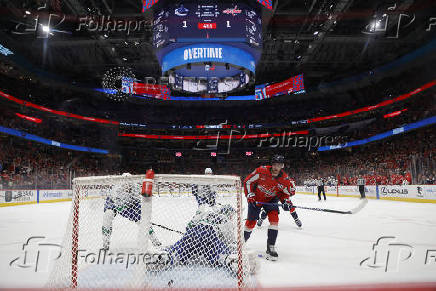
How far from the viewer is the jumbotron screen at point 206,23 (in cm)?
742

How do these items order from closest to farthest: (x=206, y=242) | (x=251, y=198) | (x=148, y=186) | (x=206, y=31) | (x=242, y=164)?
(x=148, y=186), (x=206, y=242), (x=251, y=198), (x=206, y=31), (x=242, y=164)

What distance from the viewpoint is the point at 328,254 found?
373 centimetres

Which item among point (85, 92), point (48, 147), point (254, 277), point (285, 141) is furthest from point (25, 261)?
point (285, 141)

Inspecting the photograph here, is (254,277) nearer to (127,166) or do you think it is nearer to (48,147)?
(48,147)

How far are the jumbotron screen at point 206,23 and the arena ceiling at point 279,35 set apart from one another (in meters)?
1.05

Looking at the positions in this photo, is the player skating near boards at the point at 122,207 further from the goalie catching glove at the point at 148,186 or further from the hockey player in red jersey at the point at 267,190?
the hockey player in red jersey at the point at 267,190

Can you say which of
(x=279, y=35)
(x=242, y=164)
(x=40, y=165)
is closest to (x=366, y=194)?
(x=279, y=35)

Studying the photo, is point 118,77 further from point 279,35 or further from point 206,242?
point 206,242

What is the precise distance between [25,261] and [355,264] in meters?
3.81

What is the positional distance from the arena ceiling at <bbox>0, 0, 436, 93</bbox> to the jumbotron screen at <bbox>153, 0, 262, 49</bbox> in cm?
105

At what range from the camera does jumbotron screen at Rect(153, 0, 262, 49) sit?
742cm

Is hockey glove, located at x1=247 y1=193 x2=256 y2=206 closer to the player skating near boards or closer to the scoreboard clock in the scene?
the player skating near boards

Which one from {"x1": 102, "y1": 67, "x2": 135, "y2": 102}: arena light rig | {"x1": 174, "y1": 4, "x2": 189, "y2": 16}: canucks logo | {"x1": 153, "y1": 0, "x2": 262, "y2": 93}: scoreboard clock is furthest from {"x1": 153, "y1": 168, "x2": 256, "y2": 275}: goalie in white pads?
{"x1": 102, "y1": 67, "x2": 135, "y2": 102}: arena light rig

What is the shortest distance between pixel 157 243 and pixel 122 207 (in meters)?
0.60
